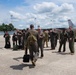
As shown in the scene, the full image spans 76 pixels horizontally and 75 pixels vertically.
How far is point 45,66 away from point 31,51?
3.00 ft

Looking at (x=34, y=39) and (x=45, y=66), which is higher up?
(x=34, y=39)

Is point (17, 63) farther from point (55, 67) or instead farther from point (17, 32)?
point (17, 32)

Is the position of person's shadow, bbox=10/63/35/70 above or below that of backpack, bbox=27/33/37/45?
below

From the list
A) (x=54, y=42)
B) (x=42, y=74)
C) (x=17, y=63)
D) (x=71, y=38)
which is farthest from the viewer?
(x=54, y=42)

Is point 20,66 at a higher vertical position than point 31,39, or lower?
Result: lower

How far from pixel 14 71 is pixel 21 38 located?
9973mm

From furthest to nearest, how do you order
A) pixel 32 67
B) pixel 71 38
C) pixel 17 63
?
pixel 71 38, pixel 17 63, pixel 32 67

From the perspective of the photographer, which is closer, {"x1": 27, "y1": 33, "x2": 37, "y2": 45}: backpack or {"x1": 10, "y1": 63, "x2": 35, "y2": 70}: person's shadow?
{"x1": 10, "y1": 63, "x2": 35, "y2": 70}: person's shadow

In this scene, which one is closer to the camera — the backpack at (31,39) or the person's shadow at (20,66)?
the person's shadow at (20,66)

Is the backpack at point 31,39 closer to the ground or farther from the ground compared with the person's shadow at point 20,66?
farther from the ground

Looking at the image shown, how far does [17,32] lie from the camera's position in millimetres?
20484

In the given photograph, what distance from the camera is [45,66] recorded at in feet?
37.2

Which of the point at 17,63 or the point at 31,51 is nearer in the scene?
the point at 31,51

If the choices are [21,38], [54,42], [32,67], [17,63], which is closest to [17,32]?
[21,38]
